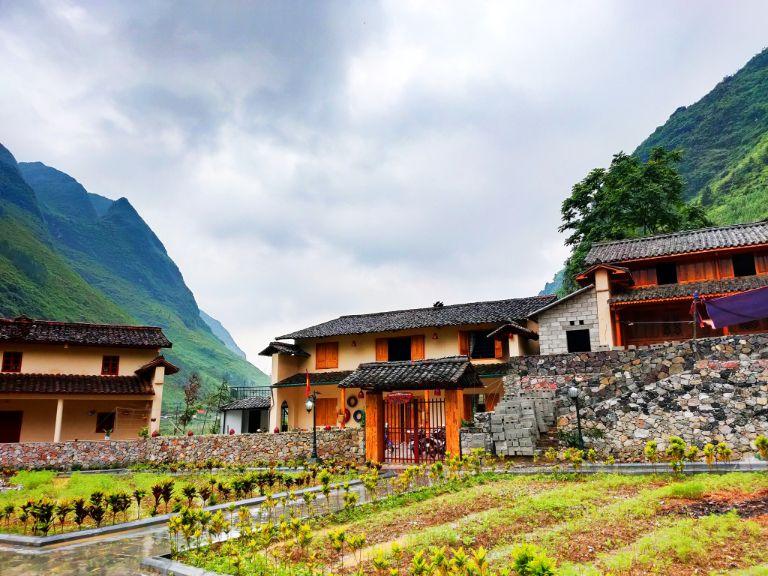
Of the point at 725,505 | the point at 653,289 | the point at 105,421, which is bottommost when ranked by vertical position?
the point at 725,505

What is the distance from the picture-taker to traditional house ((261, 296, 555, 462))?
23.7 m

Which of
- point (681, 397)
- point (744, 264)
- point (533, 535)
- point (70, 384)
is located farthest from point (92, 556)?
point (744, 264)

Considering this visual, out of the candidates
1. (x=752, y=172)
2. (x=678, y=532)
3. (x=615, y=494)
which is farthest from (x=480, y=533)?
(x=752, y=172)

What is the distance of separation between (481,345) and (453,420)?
1042 centimetres

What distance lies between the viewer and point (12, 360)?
82.6 ft

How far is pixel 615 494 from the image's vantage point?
8516mm

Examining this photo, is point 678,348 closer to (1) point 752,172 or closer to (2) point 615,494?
(2) point 615,494

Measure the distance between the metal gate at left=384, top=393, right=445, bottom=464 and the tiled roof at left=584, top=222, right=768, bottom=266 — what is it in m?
12.4

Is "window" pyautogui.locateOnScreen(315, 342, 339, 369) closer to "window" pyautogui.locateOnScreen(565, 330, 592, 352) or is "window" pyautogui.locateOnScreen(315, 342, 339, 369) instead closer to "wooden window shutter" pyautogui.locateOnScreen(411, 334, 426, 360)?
"wooden window shutter" pyautogui.locateOnScreen(411, 334, 426, 360)

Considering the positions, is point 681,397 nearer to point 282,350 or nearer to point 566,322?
point 566,322

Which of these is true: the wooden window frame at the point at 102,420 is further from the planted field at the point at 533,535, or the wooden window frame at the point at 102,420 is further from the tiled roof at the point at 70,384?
the planted field at the point at 533,535

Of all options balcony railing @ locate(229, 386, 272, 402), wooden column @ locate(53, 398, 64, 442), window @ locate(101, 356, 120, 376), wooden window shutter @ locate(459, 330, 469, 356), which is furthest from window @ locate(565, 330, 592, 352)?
wooden column @ locate(53, 398, 64, 442)

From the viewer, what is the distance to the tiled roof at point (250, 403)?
32.1 m

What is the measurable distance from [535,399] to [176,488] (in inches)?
429
